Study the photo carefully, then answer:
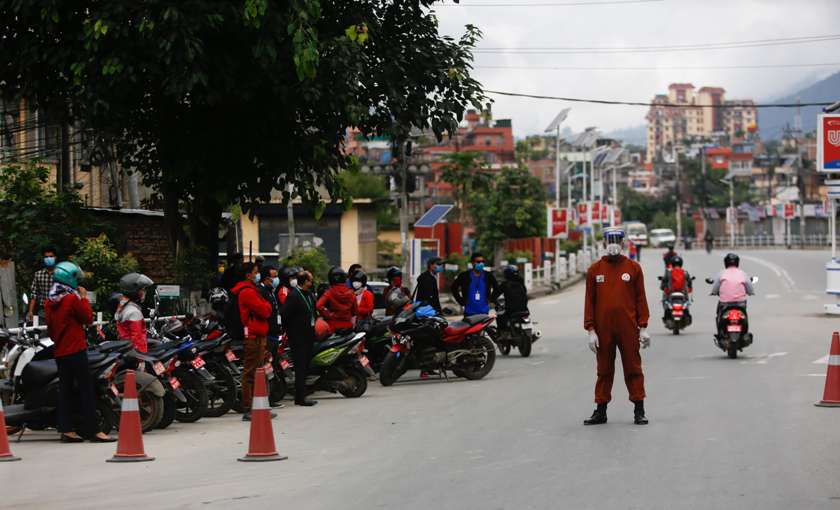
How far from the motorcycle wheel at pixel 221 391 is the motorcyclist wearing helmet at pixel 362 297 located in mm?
4611

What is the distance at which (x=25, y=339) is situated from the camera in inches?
570

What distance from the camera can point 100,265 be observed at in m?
22.2

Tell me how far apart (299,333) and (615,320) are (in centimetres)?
482

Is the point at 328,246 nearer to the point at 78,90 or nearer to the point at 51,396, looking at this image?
the point at 78,90

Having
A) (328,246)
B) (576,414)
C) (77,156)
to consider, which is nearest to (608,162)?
(328,246)

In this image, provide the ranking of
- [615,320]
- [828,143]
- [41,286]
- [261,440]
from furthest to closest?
[828,143]
[41,286]
[615,320]
[261,440]

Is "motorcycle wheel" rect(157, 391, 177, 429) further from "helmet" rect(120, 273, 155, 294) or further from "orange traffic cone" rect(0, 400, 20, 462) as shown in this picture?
"orange traffic cone" rect(0, 400, 20, 462)

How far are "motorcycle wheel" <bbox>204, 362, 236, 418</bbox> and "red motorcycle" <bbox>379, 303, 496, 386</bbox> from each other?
12.3 ft

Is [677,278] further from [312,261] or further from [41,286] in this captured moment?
[41,286]

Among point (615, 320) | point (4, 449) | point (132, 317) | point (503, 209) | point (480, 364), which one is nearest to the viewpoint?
point (4, 449)

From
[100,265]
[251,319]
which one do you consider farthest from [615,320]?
[100,265]

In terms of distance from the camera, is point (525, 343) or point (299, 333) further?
point (525, 343)

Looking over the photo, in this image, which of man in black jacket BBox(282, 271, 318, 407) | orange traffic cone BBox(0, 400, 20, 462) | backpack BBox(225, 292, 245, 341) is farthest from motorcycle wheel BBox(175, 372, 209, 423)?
orange traffic cone BBox(0, 400, 20, 462)

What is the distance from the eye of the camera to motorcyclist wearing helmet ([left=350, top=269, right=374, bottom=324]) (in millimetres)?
20344
